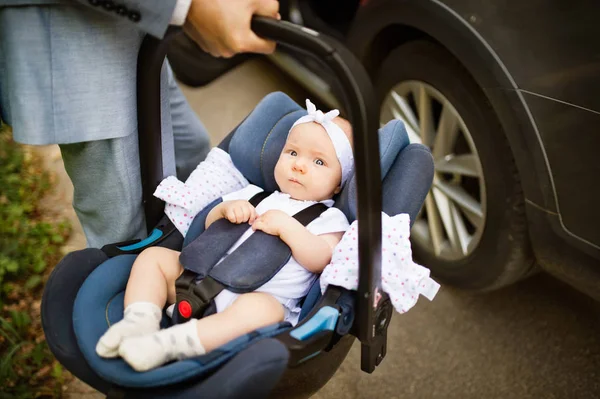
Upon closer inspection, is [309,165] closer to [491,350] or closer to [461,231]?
[461,231]

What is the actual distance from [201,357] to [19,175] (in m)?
2.63

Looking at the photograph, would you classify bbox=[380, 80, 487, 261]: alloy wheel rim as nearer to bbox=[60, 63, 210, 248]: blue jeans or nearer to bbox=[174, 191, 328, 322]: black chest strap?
bbox=[174, 191, 328, 322]: black chest strap

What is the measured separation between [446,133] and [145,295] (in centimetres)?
136

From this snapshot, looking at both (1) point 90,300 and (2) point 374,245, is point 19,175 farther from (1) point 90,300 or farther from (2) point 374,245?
(2) point 374,245

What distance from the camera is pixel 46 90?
1463mm

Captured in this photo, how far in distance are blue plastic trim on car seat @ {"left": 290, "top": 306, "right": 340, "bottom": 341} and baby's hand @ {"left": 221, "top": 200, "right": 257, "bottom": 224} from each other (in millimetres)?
396

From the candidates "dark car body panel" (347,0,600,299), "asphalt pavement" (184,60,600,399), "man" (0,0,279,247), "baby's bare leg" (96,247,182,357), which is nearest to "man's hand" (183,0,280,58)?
"man" (0,0,279,247)

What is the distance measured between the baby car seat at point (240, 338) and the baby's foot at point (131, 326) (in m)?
0.03

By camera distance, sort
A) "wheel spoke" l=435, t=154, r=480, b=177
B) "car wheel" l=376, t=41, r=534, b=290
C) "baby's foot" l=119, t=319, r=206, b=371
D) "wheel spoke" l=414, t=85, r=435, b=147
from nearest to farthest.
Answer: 1. "baby's foot" l=119, t=319, r=206, b=371
2. "car wheel" l=376, t=41, r=534, b=290
3. "wheel spoke" l=435, t=154, r=480, b=177
4. "wheel spoke" l=414, t=85, r=435, b=147

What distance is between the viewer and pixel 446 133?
7.36ft

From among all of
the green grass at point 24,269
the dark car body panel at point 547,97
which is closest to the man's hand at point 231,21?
the dark car body panel at point 547,97

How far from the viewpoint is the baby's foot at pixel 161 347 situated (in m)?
1.23

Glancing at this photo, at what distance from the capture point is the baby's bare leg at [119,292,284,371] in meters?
1.24

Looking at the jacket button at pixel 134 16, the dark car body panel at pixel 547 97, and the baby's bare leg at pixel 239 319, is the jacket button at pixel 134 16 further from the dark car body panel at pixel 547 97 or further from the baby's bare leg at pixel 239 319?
the dark car body panel at pixel 547 97
